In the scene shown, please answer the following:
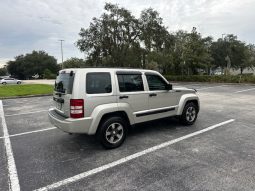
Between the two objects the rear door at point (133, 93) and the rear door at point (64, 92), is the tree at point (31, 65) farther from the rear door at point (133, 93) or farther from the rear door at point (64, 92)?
the rear door at point (133, 93)

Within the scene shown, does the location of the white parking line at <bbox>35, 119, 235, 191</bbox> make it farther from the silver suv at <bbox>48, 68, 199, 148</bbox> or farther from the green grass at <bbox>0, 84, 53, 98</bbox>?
the green grass at <bbox>0, 84, 53, 98</bbox>

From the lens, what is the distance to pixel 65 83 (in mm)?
4648

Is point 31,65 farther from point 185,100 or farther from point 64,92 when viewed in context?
point 64,92

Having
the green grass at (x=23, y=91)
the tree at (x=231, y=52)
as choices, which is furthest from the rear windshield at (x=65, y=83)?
the tree at (x=231, y=52)

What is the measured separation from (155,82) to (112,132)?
1821mm

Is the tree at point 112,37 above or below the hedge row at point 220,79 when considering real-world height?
above

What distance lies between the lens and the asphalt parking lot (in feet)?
11.1

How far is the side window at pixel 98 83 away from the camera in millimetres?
4398

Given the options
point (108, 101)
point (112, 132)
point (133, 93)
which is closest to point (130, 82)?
point (133, 93)

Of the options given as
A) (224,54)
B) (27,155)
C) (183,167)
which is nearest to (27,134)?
(27,155)

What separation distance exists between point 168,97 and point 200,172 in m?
2.57

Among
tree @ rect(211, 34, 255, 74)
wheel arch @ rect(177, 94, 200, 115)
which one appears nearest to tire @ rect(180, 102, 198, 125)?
wheel arch @ rect(177, 94, 200, 115)

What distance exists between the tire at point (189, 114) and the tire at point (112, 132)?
216cm

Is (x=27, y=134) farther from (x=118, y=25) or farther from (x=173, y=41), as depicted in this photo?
(x=173, y=41)
